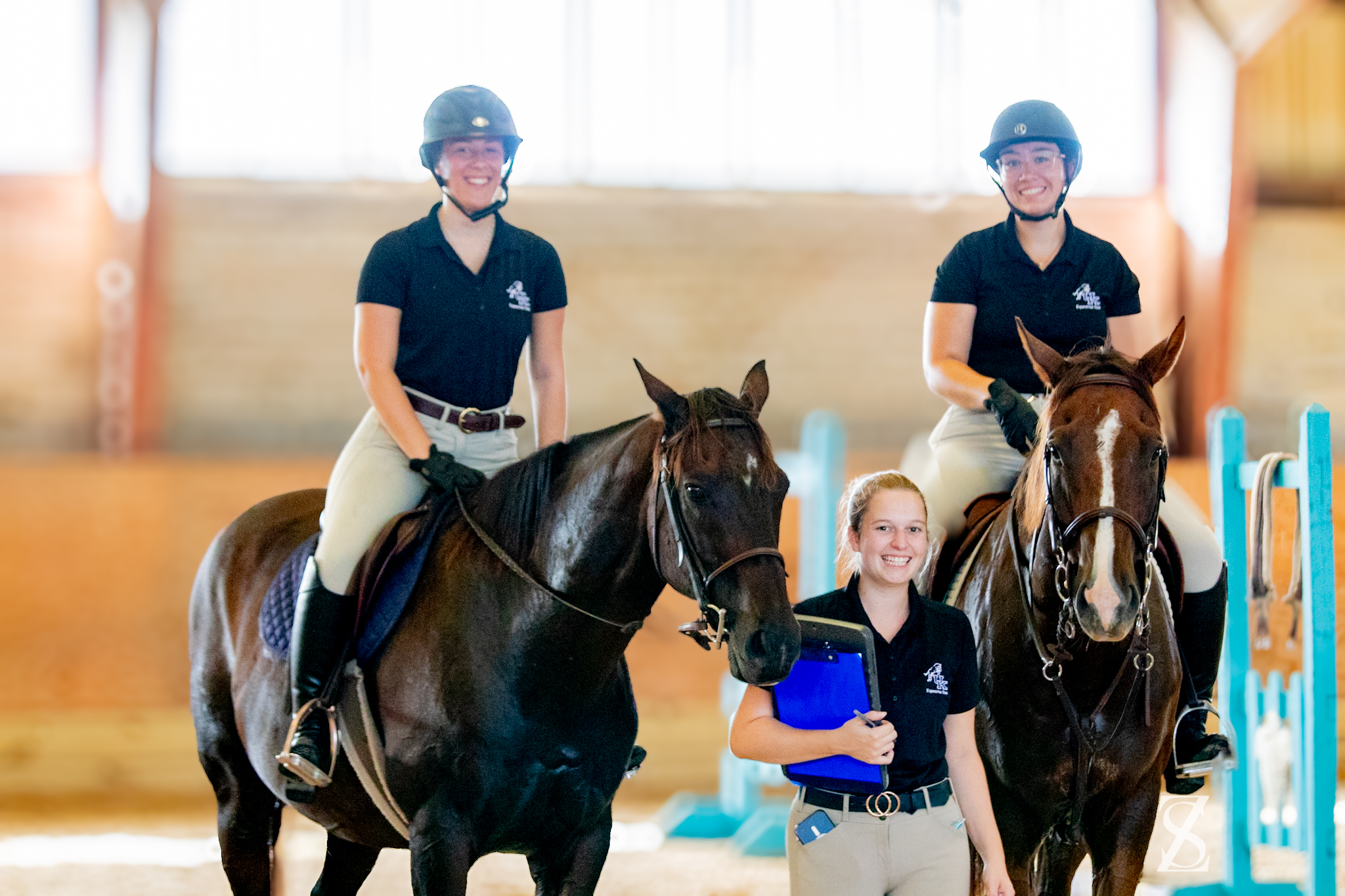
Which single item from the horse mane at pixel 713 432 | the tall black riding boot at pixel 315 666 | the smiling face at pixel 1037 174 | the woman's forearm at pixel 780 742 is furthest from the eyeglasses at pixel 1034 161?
the tall black riding boot at pixel 315 666

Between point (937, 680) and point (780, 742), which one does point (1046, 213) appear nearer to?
point (937, 680)

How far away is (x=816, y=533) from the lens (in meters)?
5.88

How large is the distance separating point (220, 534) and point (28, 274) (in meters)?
6.20

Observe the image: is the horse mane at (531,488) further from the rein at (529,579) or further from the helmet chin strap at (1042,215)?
the helmet chin strap at (1042,215)

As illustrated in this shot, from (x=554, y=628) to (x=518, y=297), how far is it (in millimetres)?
840

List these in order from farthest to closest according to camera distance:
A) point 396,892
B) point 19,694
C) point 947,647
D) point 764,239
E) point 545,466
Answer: point 764,239 → point 19,694 → point 396,892 → point 545,466 → point 947,647

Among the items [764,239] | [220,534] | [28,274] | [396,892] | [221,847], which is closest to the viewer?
[221,847]

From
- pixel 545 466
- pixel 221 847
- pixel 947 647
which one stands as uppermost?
pixel 545 466

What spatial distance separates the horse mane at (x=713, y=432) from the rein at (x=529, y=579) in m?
0.40

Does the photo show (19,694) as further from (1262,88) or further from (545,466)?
(1262,88)

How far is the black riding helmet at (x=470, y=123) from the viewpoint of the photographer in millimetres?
2867

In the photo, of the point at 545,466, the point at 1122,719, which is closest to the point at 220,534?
the point at 545,466

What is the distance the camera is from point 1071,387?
259 centimetres

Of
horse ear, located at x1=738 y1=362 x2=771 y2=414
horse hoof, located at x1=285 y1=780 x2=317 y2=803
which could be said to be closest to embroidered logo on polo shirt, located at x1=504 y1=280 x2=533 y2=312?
horse ear, located at x1=738 y1=362 x2=771 y2=414
